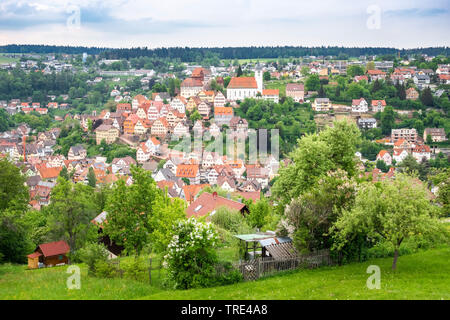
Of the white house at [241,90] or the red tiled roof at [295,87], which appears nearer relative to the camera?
the white house at [241,90]

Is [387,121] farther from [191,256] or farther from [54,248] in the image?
[191,256]

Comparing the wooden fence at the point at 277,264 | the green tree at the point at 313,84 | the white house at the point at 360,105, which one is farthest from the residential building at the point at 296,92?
the wooden fence at the point at 277,264

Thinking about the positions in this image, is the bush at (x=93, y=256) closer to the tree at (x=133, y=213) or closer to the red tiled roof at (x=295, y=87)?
the tree at (x=133, y=213)

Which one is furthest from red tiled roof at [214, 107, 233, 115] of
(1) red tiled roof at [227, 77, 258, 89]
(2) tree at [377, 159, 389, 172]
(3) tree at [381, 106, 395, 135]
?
(3) tree at [381, 106, 395, 135]

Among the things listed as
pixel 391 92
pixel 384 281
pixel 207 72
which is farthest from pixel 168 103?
pixel 384 281

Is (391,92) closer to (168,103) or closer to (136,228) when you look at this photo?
(168,103)

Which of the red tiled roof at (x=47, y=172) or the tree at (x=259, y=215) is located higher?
the tree at (x=259, y=215)

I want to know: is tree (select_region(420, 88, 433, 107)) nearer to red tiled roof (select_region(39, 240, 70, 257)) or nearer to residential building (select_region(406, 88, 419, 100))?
residential building (select_region(406, 88, 419, 100))
